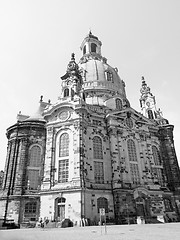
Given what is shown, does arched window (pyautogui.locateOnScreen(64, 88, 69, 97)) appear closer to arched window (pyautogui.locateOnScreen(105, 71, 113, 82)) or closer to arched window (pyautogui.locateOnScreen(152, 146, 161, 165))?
arched window (pyautogui.locateOnScreen(105, 71, 113, 82))

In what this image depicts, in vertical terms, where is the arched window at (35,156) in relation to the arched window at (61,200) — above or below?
above

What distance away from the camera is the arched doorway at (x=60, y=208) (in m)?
25.4

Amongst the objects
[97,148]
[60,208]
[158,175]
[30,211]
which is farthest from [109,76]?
[30,211]

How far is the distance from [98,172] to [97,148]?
3.85 m

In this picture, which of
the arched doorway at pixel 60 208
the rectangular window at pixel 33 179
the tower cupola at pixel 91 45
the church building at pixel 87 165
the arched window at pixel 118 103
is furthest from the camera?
the tower cupola at pixel 91 45

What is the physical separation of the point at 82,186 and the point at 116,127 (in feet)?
39.4

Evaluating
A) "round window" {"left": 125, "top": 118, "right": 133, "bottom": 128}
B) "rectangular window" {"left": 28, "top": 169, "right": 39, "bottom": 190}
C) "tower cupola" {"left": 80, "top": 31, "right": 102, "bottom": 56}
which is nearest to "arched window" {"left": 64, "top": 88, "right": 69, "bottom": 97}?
"round window" {"left": 125, "top": 118, "right": 133, "bottom": 128}

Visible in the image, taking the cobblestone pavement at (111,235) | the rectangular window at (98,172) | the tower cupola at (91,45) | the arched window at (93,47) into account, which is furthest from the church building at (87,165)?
the arched window at (93,47)

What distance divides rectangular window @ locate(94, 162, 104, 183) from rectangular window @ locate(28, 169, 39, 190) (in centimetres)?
915

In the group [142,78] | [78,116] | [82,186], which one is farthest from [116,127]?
[142,78]

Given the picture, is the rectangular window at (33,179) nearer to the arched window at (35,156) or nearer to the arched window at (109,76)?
the arched window at (35,156)

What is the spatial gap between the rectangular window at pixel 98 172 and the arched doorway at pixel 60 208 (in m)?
5.60

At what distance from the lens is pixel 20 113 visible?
129 feet

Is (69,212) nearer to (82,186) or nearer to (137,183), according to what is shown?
(82,186)
